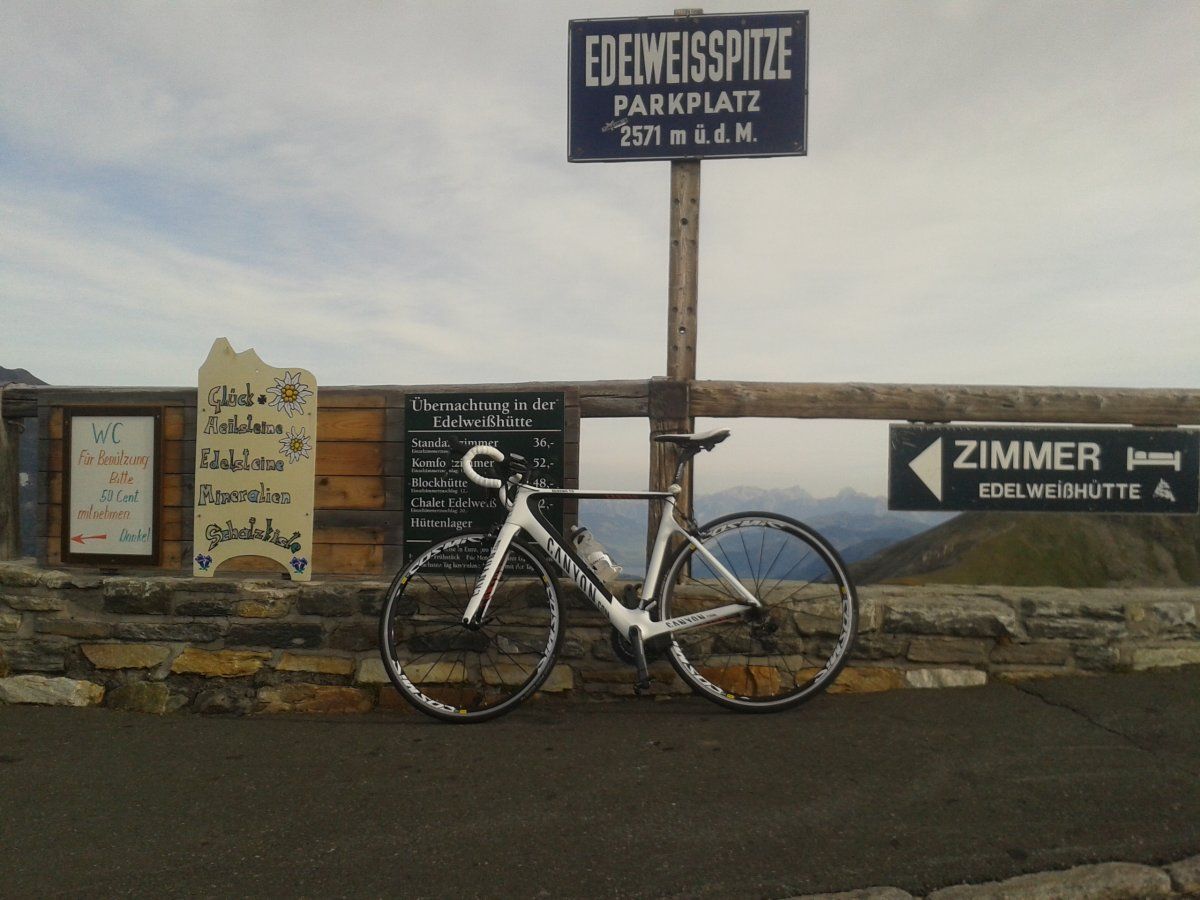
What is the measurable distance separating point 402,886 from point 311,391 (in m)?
3.18

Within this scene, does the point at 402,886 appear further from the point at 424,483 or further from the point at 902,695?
the point at 902,695

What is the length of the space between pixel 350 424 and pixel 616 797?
9.26 feet

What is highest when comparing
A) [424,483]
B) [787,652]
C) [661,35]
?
[661,35]

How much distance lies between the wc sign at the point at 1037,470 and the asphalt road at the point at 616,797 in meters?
1.07

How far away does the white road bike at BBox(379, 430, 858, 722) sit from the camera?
14.5 feet

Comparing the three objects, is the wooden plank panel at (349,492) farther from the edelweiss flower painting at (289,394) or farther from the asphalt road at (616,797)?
the asphalt road at (616,797)

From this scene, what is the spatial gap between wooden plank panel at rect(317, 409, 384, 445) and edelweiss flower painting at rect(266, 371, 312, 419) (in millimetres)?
146

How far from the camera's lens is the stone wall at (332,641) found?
4797mm

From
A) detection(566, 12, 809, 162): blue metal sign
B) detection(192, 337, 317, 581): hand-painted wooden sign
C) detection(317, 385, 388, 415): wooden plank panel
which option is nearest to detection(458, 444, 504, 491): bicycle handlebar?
detection(317, 385, 388, 415): wooden plank panel

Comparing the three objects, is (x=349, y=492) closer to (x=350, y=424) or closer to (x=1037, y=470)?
(x=350, y=424)

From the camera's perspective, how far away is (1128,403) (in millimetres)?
5098

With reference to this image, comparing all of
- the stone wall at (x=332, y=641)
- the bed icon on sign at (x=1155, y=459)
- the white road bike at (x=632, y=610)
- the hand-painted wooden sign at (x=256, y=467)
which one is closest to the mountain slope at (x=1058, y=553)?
the bed icon on sign at (x=1155, y=459)

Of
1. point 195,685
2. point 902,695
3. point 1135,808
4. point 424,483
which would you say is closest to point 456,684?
point 424,483

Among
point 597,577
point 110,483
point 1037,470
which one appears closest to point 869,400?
point 1037,470
